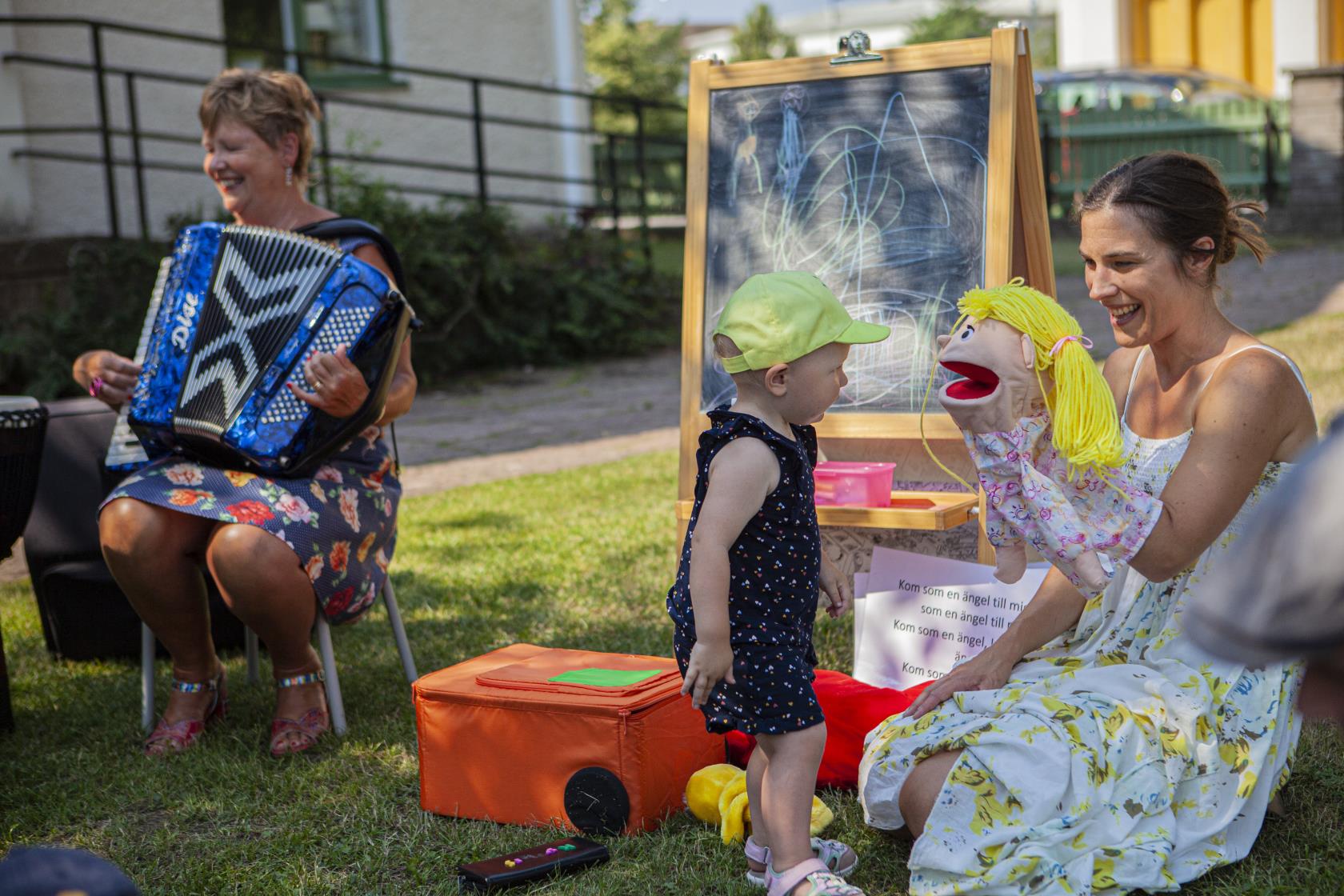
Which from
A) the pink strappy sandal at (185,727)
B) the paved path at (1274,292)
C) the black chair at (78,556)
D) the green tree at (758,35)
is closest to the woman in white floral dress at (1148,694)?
the pink strappy sandal at (185,727)

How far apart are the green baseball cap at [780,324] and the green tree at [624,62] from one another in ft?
96.9

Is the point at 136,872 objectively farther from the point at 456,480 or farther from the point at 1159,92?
the point at 1159,92

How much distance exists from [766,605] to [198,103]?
30.5ft

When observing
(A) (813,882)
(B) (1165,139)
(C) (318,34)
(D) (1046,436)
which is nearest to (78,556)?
(A) (813,882)

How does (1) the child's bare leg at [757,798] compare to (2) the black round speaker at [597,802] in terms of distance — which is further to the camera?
(2) the black round speaker at [597,802]

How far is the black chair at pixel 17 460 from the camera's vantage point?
3299 millimetres

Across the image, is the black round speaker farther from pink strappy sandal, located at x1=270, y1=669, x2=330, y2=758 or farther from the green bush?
the green bush

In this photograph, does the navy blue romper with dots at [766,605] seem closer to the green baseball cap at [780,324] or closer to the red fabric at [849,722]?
the green baseball cap at [780,324]

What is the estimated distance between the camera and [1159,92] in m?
16.4

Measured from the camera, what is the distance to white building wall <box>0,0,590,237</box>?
9.10 metres

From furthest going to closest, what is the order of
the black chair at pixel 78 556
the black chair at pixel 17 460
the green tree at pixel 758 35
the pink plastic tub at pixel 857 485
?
the green tree at pixel 758 35
the black chair at pixel 78 556
the pink plastic tub at pixel 857 485
the black chair at pixel 17 460

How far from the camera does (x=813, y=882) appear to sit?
2379 mm

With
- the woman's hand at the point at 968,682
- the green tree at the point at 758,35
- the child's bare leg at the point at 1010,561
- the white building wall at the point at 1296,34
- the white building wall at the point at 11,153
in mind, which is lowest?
the woman's hand at the point at 968,682

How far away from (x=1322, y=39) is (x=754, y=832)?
22.5m
